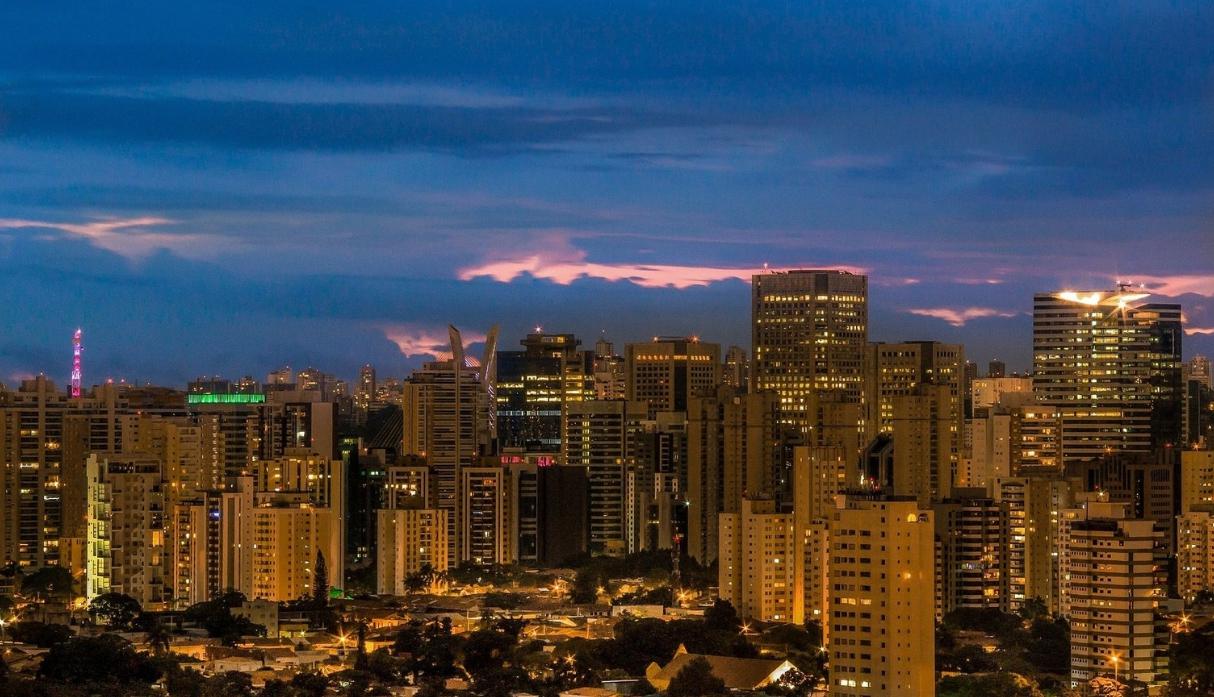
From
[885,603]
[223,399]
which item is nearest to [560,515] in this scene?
[223,399]

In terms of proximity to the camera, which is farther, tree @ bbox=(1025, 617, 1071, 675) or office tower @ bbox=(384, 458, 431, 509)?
office tower @ bbox=(384, 458, 431, 509)

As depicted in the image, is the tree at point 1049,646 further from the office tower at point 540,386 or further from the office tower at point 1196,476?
the office tower at point 540,386

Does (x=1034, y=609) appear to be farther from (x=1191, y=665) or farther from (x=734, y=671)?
(x=734, y=671)

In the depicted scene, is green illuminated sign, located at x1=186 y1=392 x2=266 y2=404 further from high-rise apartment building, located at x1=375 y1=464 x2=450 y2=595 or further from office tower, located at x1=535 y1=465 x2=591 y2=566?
high-rise apartment building, located at x1=375 y1=464 x2=450 y2=595

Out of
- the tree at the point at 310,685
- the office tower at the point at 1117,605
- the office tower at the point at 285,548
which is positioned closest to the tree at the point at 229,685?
the tree at the point at 310,685

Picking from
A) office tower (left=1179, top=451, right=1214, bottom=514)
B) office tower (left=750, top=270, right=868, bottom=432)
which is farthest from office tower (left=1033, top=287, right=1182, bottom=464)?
office tower (left=1179, top=451, right=1214, bottom=514)

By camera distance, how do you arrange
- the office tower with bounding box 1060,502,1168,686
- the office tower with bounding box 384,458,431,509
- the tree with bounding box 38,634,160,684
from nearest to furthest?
1. the office tower with bounding box 1060,502,1168,686
2. the tree with bounding box 38,634,160,684
3. the office tower with bounding box 384,458,431,509
